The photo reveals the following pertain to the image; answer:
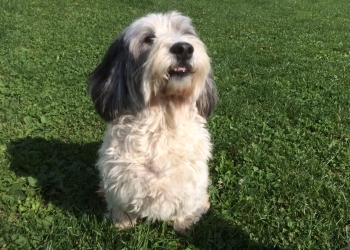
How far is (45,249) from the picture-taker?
2318mm

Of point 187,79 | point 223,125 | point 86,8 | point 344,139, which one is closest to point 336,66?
point 344,139

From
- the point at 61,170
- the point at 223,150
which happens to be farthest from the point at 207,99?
the point at 61,170

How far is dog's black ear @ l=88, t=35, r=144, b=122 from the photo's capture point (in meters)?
2.30

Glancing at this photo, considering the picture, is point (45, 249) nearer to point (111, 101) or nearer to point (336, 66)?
point (111, 101)

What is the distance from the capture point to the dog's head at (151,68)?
2.10 meters

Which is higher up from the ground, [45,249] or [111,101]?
[111,101]

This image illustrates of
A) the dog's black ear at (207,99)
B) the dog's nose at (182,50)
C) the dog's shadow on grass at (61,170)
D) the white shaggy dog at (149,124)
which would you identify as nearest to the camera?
the dog's nose at (182,50)

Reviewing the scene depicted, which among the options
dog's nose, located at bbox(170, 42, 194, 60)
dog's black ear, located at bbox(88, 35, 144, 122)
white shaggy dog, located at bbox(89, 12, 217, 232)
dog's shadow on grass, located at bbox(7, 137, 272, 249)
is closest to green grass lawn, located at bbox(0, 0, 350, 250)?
dog's shadow on grass, located at bbox(7, 137, 272, 249)

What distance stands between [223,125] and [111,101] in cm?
215

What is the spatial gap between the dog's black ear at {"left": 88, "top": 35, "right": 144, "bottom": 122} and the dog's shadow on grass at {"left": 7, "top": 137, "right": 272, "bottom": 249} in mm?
978

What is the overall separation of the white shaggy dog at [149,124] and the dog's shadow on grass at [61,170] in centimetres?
54

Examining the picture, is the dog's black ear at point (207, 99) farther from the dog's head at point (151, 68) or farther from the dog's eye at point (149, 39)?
the dog's eye at point (149, 39)

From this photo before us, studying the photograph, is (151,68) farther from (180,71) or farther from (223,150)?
(223,150)

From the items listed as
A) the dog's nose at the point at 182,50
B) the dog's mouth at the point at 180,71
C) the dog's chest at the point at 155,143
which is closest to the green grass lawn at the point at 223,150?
the dog's chest at the point at 155,143
